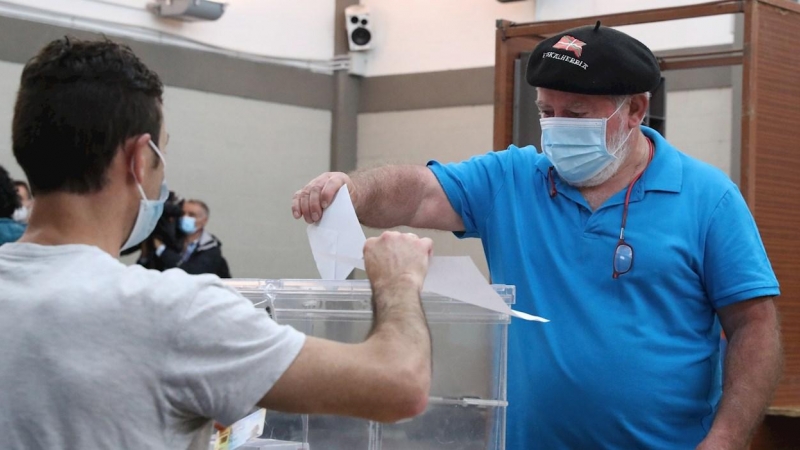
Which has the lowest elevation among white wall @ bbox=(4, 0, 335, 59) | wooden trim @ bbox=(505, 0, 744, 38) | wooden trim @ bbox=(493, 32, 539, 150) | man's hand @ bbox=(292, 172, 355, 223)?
man's hand @ bbox=(292, 172, 355, 223)

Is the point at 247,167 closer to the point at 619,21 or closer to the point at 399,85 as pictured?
the point at 399,85

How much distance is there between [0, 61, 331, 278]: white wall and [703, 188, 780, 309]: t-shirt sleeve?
19.0 ft

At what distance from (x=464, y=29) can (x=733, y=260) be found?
6.32m

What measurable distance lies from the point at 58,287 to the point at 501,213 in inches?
42.4

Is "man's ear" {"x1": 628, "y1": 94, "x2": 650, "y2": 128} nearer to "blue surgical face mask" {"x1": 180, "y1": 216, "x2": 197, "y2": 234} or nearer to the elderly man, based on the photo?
the elderly man

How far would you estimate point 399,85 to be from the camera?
838cm

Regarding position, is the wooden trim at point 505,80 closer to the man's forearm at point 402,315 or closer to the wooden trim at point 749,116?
the wooden trim at point 749,116

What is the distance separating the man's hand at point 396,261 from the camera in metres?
1.27

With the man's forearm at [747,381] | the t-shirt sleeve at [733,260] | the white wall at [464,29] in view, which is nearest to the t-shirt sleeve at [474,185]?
the t-shirt sleeve at [733,260]

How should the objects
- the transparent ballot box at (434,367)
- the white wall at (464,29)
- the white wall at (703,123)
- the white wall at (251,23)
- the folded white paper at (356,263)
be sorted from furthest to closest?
the white wall at (251,23) < the white wall at (464,29) < the white wall at (703,123) < the transparent ballot box at (434,367) < the folded white paper at (356,263)

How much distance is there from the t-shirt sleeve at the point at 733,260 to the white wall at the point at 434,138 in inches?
215

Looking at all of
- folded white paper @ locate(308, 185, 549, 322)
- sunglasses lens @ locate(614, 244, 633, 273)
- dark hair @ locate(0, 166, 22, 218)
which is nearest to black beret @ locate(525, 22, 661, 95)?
sunglasses lens @ locate(614, 244, 633, 273)

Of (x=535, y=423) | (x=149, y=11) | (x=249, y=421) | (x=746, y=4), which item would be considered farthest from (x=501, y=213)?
(x=149, y=11)

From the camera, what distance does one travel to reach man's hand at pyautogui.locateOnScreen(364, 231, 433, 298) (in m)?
1.27
